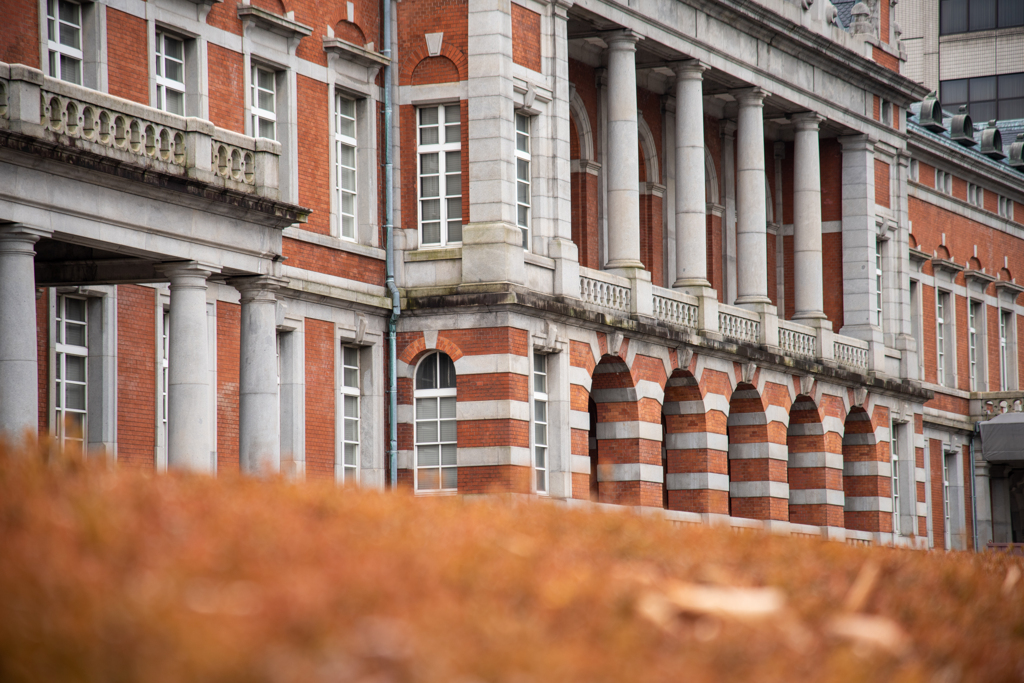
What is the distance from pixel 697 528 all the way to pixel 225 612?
4.93m

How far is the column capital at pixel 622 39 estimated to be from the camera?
32.1 metres

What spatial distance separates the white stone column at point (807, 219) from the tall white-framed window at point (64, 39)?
21.5 metres

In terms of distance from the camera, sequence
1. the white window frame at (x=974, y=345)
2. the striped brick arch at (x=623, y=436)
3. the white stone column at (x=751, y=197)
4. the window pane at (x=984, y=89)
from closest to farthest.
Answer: the striped brick arch at (x=623, y=436) < the white stone column at (x=751, y=197) < the white window frame at (x=974, y=345) < the window pane at (x=984, y=89)

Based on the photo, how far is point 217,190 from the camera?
1859cm

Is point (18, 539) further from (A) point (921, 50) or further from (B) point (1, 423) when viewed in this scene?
(A) point (921, 50)

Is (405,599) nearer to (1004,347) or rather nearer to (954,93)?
(1004,347)

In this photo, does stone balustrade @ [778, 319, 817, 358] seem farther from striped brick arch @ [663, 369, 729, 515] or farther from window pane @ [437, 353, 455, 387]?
window pane @ [437, 353, 455, 387]

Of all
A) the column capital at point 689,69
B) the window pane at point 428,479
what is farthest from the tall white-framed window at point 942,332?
the window pane at point 428,479

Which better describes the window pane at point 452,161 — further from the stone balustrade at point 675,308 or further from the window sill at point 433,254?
the stone balustrade at point 675,308

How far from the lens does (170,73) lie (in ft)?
78.9

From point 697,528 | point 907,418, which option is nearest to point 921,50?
point 907,418

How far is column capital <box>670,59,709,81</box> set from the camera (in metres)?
34.3

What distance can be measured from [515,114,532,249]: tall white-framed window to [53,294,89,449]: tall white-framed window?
963cm

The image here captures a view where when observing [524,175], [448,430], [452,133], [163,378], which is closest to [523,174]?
[524,175]
